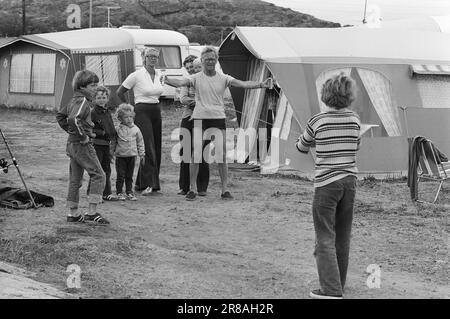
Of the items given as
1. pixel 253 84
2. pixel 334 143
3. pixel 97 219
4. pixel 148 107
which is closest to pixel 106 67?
pixel 148 107

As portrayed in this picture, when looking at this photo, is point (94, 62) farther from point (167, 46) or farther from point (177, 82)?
point (177, 82)

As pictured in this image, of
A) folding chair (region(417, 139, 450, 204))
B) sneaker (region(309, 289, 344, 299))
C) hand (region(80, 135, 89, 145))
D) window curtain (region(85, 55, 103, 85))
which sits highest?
window curtain (region(85, 55, 103, 85))

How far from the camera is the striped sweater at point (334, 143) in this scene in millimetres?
5324

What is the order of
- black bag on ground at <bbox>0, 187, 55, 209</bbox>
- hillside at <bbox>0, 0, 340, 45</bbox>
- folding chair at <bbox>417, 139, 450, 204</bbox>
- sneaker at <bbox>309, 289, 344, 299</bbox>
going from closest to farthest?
sneaker at <bbox>309, 289, 344, 299</bbox>, black bag on ground at <bbox>0, 187, 55, 209</bbox>, folding chair at <bbox>417, 139, 450, 204</bbox>, hillside at <bbox>0, 0, 340, 45</bbox>

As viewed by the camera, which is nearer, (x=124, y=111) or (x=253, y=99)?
(x=124, y=111)

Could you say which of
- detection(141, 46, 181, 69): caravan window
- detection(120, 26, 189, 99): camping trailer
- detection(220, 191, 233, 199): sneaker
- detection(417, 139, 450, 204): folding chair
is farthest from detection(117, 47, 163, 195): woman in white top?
detection(141, 46, 181, 69): caravan window

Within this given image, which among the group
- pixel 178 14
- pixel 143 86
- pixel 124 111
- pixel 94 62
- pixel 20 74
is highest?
pixel 178 14

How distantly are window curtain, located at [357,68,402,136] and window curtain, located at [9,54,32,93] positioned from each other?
1457cm

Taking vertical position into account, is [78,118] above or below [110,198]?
above

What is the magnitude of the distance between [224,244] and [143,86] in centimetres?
286

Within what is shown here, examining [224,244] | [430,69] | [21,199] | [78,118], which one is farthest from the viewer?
[430,69]

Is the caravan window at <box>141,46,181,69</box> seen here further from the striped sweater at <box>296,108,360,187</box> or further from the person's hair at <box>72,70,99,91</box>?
the striped sweater at <box>296,108,360,187</box>

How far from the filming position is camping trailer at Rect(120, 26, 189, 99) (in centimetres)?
2309

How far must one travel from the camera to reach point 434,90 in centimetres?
1211
